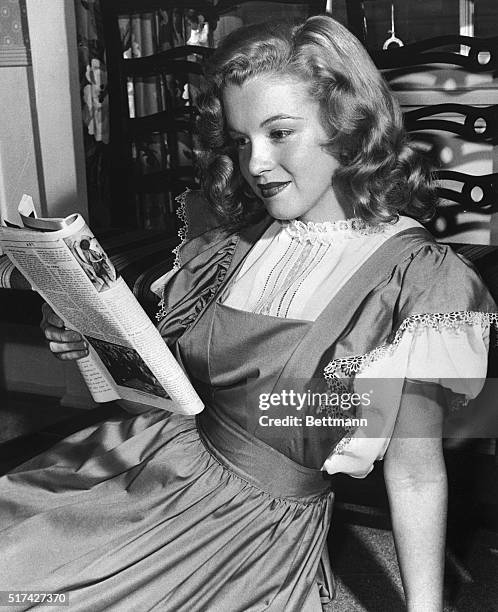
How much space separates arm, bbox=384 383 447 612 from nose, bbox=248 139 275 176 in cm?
38

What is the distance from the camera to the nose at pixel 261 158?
3.99ft

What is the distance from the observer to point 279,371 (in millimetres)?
1190

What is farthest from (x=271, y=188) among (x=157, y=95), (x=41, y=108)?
(x=41, y=108)

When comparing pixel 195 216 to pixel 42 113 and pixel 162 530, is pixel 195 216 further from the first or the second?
pixel 42 113

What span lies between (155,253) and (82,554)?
1.21m

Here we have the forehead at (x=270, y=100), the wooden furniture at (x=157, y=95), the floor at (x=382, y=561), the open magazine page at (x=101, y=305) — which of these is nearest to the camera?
the open magazine page at (x=101, y=305)

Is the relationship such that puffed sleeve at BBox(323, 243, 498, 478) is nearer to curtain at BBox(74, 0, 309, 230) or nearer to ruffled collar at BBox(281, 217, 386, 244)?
ruffled collar at BBox(281, 217, 386, 244)

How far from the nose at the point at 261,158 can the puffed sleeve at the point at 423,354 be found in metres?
0.24

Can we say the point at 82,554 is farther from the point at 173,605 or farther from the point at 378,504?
the point at 378,504

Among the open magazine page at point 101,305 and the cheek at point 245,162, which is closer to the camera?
the open magazine page at point 101,305

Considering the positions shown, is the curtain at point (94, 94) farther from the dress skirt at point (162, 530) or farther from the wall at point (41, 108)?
the dress skirt at point (162, 530)

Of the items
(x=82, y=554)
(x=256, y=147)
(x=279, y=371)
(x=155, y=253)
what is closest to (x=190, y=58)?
(x=155, y=253)

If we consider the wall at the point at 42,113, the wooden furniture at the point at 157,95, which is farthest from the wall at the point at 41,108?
the wooden furniture at the point at 157,95

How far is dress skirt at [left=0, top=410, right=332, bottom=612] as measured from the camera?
3.68 feet
